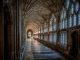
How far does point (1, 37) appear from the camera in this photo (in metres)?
5.52

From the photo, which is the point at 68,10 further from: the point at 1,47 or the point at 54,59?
the point at 1,47

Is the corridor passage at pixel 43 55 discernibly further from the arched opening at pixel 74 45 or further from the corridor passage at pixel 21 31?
the arched opening at pixel 74 45

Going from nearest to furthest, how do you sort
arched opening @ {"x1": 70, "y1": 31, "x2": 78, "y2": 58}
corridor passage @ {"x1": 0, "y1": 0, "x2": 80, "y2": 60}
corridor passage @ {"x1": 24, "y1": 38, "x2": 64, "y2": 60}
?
corridor passage @ {"x1": 0, "y1": 0, "x2": 80, "y2": 60} → arched opening @ {"x1": 70, "y1": 31, "x2": 78, "y2": 58} → corridor passage @ {"x1": 24, "y1": 38, "x2": 64, "y2": 60}

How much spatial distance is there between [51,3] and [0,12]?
19.4 m

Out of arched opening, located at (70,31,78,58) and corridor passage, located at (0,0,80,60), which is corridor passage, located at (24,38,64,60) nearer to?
corridor passage, located at (0,0,80,60)

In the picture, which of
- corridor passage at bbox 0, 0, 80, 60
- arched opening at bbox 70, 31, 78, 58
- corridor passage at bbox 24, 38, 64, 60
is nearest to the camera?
corridor passage at bbox 0, 0, 80, 60

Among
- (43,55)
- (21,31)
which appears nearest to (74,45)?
(43,55)

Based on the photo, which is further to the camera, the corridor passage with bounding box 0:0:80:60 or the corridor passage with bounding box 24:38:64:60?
the corridor passage with bounding box 24:38:64:60

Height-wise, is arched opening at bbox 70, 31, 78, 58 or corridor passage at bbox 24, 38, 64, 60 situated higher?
arched opening at bbox 70, 31, 78, 58

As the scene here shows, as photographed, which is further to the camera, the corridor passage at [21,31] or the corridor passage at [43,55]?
the corridor passage at [43,55]

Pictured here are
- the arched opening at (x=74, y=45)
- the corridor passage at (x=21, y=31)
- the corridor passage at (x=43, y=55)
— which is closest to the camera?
the corridor passage at (x=21, y=31)

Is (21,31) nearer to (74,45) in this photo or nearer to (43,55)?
(43,55)

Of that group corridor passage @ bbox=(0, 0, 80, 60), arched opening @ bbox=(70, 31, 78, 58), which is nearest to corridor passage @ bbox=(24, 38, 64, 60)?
corridor passage @ bbox=(0, 0, 80, 60)

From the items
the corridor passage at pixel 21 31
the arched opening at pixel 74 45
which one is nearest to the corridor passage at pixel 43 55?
the corridor passage at pixel 21 31
